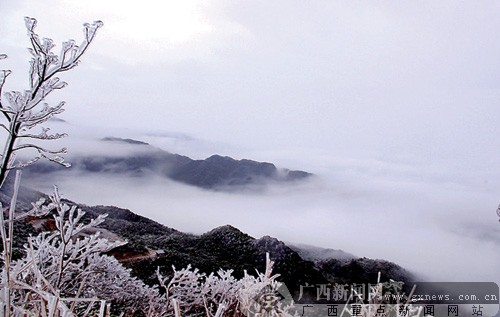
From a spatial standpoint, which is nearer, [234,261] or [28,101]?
[28,101]

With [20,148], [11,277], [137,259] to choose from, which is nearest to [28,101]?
[20,148]

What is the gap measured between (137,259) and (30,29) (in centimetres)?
887

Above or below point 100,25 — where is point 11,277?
below

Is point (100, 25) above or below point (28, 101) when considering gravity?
above

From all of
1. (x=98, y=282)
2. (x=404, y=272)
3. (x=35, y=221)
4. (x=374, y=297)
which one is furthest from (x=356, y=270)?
(x=374, y=297)

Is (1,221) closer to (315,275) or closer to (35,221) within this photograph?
(35,221)

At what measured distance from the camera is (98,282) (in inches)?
205

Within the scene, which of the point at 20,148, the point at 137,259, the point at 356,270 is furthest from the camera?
the point at 356,270

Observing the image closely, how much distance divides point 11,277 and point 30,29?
0.91m

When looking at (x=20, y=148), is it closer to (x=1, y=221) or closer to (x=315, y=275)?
(x=1, y=221)

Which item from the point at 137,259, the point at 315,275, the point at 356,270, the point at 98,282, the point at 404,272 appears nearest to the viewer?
the point at 98,282

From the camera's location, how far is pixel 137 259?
32.8 ft

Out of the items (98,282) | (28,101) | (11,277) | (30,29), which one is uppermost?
(30,29)

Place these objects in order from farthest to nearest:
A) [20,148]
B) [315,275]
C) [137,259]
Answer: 1. [315,275]
2. [137,259]
3. [20,148]
